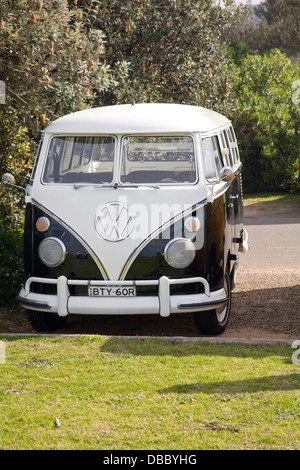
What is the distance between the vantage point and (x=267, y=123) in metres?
21.0

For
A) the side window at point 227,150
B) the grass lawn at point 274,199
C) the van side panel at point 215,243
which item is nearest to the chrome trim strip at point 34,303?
the van side panel at point 215,243

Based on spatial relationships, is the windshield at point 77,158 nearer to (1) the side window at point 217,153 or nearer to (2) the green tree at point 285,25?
(1) the side window at point 217,153

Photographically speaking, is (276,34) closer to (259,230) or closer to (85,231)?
(259,230)

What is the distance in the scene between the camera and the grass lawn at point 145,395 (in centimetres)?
477

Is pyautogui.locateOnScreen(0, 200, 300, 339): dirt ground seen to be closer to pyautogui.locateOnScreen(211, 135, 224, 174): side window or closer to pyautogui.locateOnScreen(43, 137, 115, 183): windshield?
pyautogui.locateOnScreen(43, 137, 115, 183): windshield

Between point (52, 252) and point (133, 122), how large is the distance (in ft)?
5.51

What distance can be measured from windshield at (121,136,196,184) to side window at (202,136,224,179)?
Answer: 0.19m

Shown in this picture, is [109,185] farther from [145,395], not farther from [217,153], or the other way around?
[145,395]

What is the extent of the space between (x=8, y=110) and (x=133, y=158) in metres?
4.40

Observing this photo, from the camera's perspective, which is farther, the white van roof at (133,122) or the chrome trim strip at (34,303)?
the white van roof at (133,122)

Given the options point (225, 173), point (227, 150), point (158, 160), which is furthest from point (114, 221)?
point (227, 150)

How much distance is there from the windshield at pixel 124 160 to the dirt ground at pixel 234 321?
1719 mm

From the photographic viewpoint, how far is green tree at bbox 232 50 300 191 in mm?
20953
